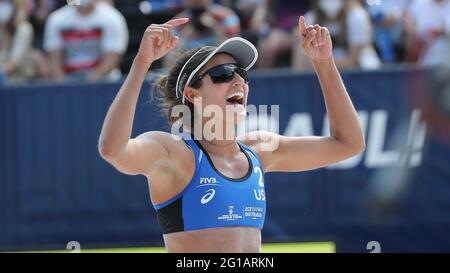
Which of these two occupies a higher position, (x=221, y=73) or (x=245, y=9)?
(x=245, y=9)

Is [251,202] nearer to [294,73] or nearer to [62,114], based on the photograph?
[294,73]

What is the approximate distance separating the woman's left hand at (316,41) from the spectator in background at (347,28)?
197 inches

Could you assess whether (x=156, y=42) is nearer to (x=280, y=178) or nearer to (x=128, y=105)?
(x=128, y=105)

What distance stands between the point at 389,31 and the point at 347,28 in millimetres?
707

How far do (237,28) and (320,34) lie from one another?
18.3 ft

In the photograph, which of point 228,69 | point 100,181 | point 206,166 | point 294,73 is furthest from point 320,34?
point 100,181

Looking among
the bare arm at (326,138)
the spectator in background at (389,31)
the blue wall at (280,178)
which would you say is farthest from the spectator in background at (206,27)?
the bare arm at (326,138)

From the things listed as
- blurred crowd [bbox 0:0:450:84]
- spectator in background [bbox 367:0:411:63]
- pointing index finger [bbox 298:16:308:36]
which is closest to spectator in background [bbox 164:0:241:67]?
blurred crowd [bbox 0:0:450:84]

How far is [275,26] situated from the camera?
10203mm

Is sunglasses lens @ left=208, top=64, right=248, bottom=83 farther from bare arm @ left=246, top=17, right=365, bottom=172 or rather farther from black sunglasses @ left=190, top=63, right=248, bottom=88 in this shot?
bare arm @ left=246, top=17, right=365, bottom=172

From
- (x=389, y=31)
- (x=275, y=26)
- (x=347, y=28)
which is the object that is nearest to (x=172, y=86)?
(x=347, y=28)

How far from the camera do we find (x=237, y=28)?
9.66m

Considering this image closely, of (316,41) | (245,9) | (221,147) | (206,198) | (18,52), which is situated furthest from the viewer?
(245,9)

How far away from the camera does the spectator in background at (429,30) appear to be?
349 inches
